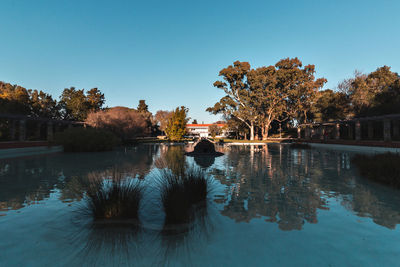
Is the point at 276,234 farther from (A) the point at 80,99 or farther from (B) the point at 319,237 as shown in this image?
(A) the point at 80,99

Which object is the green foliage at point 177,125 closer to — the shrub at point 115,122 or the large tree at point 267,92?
the shrub at point 115,122

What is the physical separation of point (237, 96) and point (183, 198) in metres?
40.6

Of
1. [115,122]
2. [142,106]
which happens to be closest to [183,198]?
[115,122]

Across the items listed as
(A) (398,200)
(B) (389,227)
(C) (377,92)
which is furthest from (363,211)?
(C) (377,92)

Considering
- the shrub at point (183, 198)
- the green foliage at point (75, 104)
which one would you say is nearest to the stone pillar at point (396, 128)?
the shrub at point (183, 198)

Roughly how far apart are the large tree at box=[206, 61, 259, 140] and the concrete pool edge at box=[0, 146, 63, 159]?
28.2 metres

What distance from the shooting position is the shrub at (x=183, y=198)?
4.19 meters

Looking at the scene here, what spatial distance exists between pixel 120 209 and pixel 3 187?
19.2 ft

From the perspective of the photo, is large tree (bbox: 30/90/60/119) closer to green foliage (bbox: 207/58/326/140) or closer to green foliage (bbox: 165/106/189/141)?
green foliage (bbox: 165/106/189/141)

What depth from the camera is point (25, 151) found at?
18750 mm

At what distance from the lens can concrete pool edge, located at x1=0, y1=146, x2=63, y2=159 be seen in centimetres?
1653

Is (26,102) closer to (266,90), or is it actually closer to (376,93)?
(266,90)

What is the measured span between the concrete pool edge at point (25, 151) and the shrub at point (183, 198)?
18.0 metres

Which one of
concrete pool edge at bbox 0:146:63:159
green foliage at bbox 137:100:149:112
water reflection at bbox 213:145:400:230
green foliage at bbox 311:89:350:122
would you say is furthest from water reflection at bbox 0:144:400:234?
green foliage at bbox 137:100:149:112
